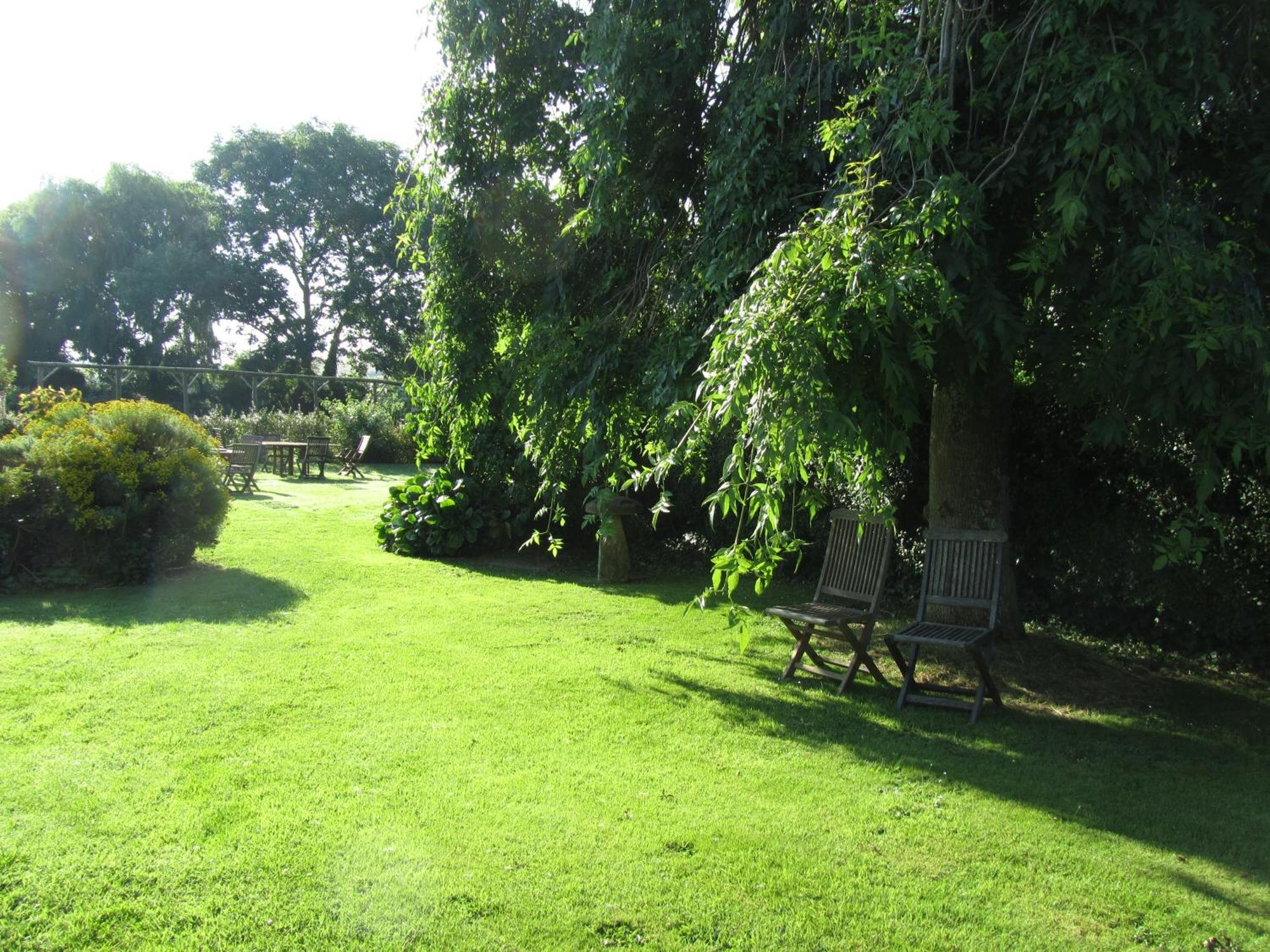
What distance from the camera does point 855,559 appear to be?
700cm

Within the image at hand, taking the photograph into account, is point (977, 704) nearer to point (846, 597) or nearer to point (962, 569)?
point (962, 569)

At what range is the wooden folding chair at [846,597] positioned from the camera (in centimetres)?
635

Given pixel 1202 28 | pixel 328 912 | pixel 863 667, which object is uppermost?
pixel 1202 28

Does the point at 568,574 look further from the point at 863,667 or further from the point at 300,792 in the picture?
the point at 300,792

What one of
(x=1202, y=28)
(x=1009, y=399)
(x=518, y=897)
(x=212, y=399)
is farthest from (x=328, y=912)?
(x=212, y=399)

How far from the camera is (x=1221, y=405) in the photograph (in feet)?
13.3

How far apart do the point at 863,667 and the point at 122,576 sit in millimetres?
7310

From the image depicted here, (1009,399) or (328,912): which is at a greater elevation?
(1009,399)

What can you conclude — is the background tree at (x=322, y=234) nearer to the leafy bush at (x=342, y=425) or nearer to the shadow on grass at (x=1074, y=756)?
the leafy bush at (x=342, y=425)

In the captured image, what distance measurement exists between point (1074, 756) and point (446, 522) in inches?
322

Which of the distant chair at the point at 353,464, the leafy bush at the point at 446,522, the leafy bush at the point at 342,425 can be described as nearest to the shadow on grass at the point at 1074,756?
the leafy bush at the point at 446,522

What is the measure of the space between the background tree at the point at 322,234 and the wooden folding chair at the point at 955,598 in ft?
130

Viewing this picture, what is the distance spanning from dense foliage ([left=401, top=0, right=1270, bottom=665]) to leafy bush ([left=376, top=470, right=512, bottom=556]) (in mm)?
3907

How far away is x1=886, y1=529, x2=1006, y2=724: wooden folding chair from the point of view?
5863 millimetres
